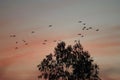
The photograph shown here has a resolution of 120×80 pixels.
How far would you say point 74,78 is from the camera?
227 ft

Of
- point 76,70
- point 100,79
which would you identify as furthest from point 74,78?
point 100,79

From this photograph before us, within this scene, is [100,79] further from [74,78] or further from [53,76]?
[53,76]

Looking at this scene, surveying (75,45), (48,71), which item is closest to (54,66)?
(48,71)

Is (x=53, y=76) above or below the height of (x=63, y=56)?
below

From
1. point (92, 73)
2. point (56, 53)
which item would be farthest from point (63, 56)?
point (92, 73)

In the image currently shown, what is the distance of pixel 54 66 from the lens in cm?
7062

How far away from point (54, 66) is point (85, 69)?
24.2 ft

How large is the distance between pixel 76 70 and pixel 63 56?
4760 millimetres

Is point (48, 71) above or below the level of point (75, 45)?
below

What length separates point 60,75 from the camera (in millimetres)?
69250

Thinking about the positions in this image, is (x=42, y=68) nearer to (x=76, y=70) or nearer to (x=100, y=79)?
(x=76, y=70)

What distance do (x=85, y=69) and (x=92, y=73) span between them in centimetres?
208

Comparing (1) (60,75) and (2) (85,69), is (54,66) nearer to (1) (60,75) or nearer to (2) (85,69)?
(1) (60,75)

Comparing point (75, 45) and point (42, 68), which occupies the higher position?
point (75, 45)
